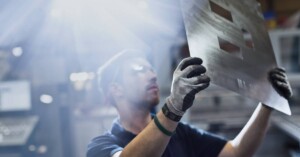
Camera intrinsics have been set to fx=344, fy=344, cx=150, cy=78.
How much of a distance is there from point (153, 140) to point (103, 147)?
0.20m

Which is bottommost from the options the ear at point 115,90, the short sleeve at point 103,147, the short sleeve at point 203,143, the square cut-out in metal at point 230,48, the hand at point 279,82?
the short sleeve at point 203,143

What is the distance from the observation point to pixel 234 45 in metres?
0.69

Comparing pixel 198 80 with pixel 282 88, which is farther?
pixel 282 88

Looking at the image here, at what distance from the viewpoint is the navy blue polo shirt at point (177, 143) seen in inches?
31.0

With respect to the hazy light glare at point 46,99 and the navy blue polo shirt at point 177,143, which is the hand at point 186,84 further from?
the hazy light glare at point 46,99

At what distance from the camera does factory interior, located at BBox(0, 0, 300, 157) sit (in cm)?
92

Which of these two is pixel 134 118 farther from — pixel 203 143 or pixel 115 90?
pixel 203 143

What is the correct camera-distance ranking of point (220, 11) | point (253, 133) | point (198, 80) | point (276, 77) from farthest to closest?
point (253, 133) → point (276, 77) → point (220, 11) → point (198, 80)

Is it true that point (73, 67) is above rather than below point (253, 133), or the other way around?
above

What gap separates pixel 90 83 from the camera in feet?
3.49

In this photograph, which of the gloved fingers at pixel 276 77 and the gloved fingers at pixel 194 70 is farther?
the gloved fingers at pixel 276 77

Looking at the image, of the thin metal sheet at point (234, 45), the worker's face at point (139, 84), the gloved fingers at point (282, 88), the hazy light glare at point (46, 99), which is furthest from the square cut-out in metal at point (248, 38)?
the hazy light glare at point (46, 99)

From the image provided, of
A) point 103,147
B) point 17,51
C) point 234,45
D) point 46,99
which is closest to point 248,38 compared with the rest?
point 234,45

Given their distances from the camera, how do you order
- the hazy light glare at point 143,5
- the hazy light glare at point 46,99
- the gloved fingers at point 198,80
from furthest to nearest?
1. the hazy light glare at point 46,99
2. the hazy light glare at point 143,5
3. the gloved fingers at point 198,80
